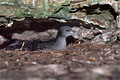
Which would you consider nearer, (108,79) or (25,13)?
(108,79)

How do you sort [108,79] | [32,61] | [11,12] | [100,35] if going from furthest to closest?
[100,35]
[11,12]
[32,61]
[108,79]

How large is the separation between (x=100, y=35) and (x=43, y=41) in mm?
1281

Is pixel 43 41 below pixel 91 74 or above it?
below

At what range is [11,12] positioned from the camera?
3.97 m

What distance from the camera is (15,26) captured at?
4.53m

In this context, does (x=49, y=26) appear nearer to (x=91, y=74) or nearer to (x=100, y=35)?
(x=100, y=35)

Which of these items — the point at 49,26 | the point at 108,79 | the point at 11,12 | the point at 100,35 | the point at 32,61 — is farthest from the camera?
the point at 49,26

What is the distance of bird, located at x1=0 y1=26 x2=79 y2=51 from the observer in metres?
4.51

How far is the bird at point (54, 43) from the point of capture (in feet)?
14.8

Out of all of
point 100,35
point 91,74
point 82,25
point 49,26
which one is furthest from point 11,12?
point 91,74

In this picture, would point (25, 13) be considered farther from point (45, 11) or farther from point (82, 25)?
point (82, 25)

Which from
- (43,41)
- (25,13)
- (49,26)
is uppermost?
(25,13)

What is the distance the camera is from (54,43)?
4.66m

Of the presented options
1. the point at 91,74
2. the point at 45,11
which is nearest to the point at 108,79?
the point at 91,74
